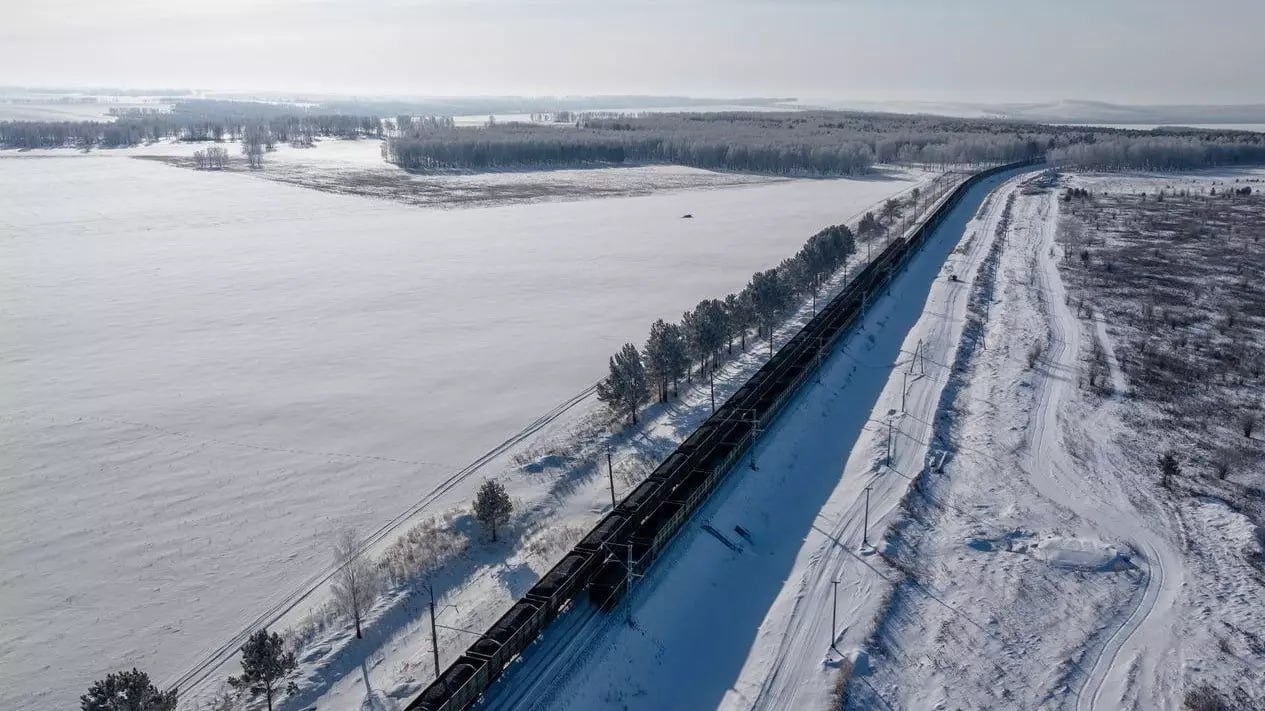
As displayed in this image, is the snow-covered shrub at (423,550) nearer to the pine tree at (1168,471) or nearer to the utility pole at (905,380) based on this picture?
the utility pole at (905,380)

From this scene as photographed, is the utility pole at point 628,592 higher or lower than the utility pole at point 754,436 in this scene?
lower

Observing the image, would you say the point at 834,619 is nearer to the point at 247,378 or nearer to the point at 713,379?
the point at 713,379

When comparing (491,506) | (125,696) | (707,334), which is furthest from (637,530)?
(707,334)

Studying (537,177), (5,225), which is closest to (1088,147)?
(537,177)

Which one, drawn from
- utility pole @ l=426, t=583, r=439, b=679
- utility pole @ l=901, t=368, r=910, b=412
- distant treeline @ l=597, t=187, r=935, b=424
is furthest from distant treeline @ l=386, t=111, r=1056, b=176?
utility pole @ l=426, t=583, r=439, b=679

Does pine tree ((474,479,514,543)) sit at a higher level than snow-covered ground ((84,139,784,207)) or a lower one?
lower

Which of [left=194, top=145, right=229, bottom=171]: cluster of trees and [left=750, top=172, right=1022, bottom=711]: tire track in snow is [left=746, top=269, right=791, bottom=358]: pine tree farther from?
[left=194, top=145, right=229, bottom=171]: cluster of trees

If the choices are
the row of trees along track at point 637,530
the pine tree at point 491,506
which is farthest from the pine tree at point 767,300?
the pine tree at point 491,506
